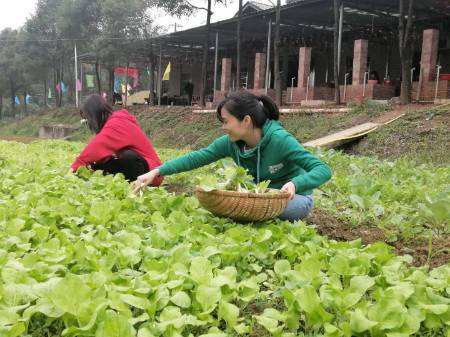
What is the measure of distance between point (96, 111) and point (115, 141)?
1.25 ft

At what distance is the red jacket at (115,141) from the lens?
5004mm

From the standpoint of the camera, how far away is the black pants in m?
5.12

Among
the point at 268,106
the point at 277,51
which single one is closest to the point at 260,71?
the point at 277,51

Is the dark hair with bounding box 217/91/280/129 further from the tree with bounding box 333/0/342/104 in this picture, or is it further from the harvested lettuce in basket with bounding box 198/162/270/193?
the tree with bounding box 333/0/342/104

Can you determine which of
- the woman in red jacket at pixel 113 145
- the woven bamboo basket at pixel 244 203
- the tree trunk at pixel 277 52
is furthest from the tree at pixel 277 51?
the woven bamboo basket at pixel 244 203

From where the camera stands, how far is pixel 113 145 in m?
5.05

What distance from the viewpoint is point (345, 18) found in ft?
61.3

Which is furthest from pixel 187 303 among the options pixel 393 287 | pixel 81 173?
pixel 81 173

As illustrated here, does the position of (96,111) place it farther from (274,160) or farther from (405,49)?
(405,49)

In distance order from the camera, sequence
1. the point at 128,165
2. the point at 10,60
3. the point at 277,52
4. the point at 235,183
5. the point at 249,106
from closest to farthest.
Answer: the point at 235,183
the point at 249,106
the point at 128,165
the point at 277,52
the point at 10,60

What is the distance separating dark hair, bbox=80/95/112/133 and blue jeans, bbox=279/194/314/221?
2.44 meters

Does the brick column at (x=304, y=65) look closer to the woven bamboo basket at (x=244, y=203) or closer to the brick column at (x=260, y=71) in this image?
the brick column at (x=260, y=71)

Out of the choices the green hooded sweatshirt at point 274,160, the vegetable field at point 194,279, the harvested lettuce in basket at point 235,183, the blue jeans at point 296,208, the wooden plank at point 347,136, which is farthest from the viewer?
the wooden plank at point 347,136

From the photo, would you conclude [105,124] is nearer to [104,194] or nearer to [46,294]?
[104,194]
